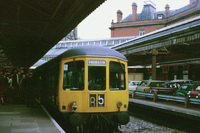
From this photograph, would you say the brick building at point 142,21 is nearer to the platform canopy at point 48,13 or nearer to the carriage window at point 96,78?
the platform canopy at point 48,13

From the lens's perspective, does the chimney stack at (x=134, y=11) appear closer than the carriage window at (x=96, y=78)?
No

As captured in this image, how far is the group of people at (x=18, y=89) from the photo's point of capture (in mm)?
13023

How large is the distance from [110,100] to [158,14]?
1958 inches

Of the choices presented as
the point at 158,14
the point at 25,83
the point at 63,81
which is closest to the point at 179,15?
the point at 158,14

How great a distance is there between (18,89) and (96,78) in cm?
776

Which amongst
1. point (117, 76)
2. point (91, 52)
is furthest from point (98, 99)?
point (91, 52)

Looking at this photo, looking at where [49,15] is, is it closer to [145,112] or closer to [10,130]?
[10,130]

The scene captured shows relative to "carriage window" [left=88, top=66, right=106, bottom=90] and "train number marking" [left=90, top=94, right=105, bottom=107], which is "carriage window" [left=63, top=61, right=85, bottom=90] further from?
"train number marking" [left=90, top=94, right=105, bottom=107]

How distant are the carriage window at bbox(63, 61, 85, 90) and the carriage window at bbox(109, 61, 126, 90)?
0.98m

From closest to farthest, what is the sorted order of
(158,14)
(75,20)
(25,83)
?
(75,20), (25,83), (158,14)

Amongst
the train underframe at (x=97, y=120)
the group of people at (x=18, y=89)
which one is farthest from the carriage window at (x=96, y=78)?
the group of people at (x=18, y=89)

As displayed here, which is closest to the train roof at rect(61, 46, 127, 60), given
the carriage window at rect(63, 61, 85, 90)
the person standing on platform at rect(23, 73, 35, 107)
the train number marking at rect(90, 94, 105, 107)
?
the carriage window at rect(63, 61, 85, 90)

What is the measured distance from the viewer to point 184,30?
14.1 metres

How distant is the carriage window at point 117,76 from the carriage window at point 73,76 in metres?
0.98
